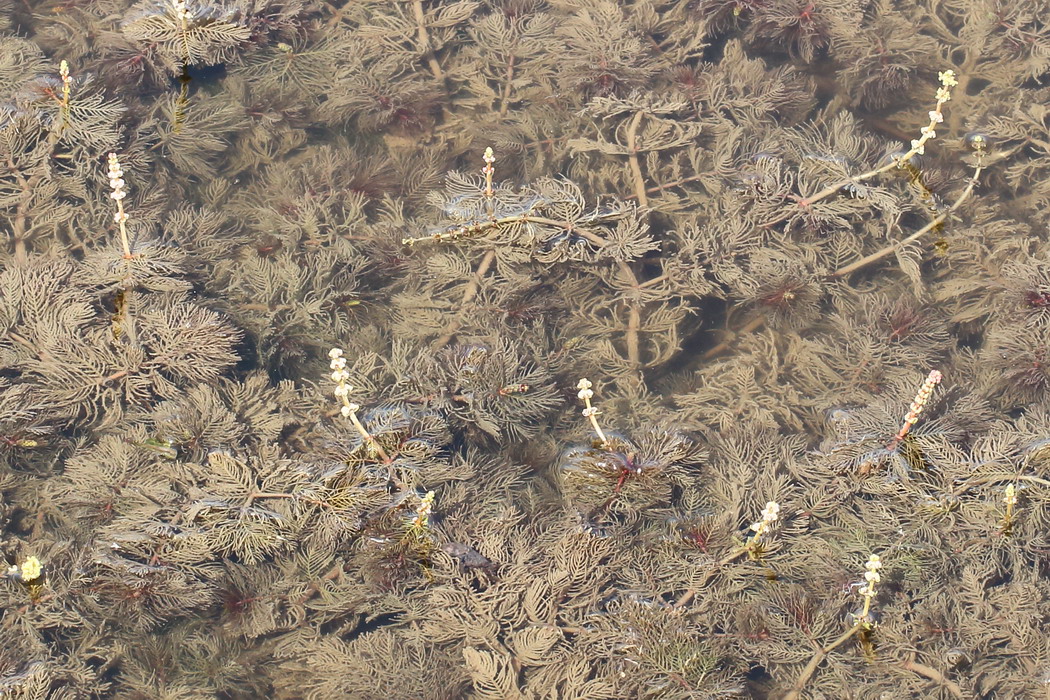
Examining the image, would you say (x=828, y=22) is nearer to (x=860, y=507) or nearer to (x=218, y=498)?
(x=860, y=507)

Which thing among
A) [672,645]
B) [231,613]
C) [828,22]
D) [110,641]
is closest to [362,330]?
[231,613]

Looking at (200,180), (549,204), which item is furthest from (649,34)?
(200,180)

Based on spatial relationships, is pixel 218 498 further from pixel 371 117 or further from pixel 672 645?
pixel 371 117

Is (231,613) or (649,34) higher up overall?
(649,34)

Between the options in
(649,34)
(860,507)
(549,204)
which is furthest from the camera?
(649,34)

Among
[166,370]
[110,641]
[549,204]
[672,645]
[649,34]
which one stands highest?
[649,34]

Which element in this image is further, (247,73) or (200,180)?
(247,73)

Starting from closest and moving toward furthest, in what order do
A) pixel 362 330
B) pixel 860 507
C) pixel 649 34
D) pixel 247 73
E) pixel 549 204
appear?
pixel 860 507 → pixel 362 330 → pixel 549 204 → pixel 247 73 → pixel 649 34
